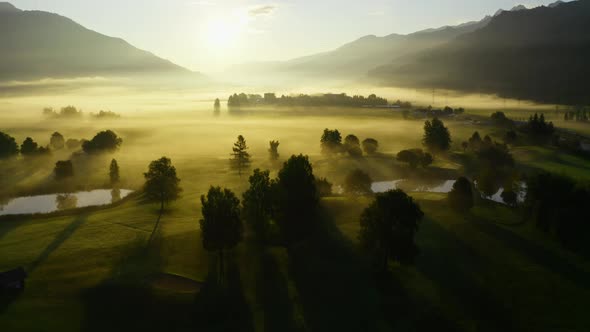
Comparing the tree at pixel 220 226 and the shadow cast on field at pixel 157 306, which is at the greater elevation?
the tree at pixel 220 226

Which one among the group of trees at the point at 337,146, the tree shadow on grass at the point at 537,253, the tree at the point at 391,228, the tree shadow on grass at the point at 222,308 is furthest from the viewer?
the group of trees at the point at 337,146

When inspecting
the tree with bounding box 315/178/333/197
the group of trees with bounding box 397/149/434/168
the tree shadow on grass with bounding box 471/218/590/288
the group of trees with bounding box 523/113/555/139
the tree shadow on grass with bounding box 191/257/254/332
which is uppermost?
the group of trees with bounding box 523/113/555/139

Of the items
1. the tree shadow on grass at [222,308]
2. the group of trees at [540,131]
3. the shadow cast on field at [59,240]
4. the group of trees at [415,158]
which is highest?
the group of trees at [540,131]

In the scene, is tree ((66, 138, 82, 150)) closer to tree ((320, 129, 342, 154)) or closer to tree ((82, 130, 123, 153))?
tree ((82, 130, 123, 153))

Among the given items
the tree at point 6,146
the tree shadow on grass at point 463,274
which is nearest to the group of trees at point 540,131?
the tree shadow on grass at point 463,274

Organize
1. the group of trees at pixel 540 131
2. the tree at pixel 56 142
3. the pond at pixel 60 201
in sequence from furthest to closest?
the tree at pixel 56 142 → the group of trees at pixel 540 131 → the pond at pixel 60 201

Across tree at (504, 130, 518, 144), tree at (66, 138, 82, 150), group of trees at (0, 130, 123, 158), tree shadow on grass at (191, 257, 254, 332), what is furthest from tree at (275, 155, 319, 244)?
tree at (66, 138, 82, 150)

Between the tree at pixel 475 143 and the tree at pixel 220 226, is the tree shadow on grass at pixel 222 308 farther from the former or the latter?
the tree at pixel 475 143
